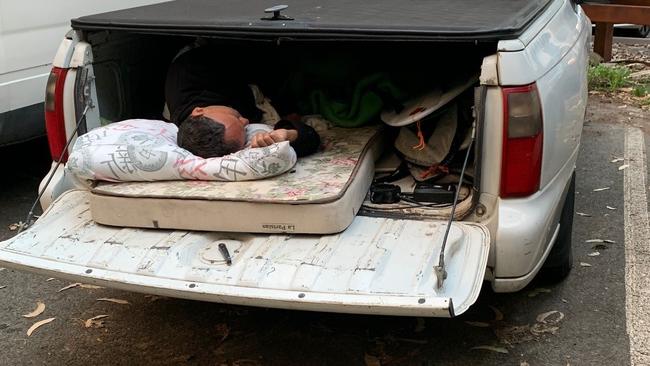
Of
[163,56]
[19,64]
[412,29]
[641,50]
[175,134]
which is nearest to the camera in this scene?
[412,29]

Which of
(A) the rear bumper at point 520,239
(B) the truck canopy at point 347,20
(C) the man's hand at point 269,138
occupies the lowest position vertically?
(A) the rear bumper at point 520,239

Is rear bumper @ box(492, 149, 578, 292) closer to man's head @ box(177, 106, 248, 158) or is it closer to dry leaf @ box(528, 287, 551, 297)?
dry leaf @ box(528, 287, 551, 297)

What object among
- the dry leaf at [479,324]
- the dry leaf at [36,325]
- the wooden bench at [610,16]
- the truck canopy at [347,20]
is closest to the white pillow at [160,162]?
the truck canopy at [347,20]

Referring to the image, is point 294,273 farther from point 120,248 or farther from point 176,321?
point 176,321

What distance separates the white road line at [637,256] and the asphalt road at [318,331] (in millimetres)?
47

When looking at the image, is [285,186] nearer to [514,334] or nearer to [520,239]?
[520,239]

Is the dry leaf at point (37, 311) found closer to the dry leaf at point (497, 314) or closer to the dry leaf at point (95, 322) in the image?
the dry leaf at point (95, 322)

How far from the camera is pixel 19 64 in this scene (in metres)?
4.83

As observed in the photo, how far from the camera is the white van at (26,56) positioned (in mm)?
4730

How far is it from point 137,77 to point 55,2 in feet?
4.30

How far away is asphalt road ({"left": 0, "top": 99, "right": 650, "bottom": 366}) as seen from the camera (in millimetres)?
3406

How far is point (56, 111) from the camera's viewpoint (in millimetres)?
3547

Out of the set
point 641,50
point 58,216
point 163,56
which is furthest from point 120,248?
point 641,50

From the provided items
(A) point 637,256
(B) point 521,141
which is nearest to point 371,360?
(B) point 521,141
